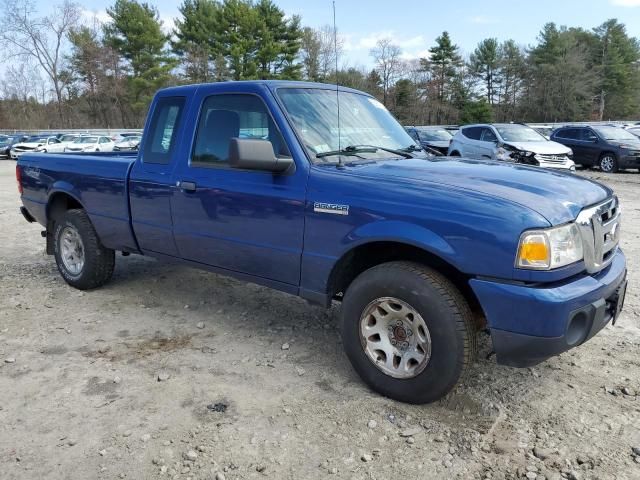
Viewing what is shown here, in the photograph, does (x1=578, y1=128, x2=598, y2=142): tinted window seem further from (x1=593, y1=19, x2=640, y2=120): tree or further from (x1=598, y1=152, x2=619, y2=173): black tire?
(x1=593, y1=19, x2=640, y2=120): tree

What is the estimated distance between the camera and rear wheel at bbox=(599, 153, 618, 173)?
1741 centimetres

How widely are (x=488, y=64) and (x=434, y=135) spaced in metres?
49.9

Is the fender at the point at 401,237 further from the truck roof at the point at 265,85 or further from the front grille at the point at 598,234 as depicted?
the truck roof at the point at 265,85

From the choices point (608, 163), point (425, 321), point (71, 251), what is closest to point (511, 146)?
point (608, 163)

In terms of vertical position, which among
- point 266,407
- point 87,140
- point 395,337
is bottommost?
point 266,407

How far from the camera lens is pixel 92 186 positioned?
496cm

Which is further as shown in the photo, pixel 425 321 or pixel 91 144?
pixel 91 144

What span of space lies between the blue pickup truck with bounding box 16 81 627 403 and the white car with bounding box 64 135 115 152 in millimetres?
25200

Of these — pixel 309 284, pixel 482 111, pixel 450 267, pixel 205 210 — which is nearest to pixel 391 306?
pixel 450 267

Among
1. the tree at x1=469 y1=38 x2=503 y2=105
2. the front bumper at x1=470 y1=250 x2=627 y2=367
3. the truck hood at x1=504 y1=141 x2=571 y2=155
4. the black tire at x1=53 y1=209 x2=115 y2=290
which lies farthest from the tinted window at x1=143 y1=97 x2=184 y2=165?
the tree at x1=469 y1=38 x2=503 y2=105

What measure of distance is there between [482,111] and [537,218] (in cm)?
6005

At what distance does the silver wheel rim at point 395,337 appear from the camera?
9.93ft

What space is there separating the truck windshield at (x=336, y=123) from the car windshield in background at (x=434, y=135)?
1732 centimetres

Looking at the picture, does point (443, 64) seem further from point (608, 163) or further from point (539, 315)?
point (539, 315)
